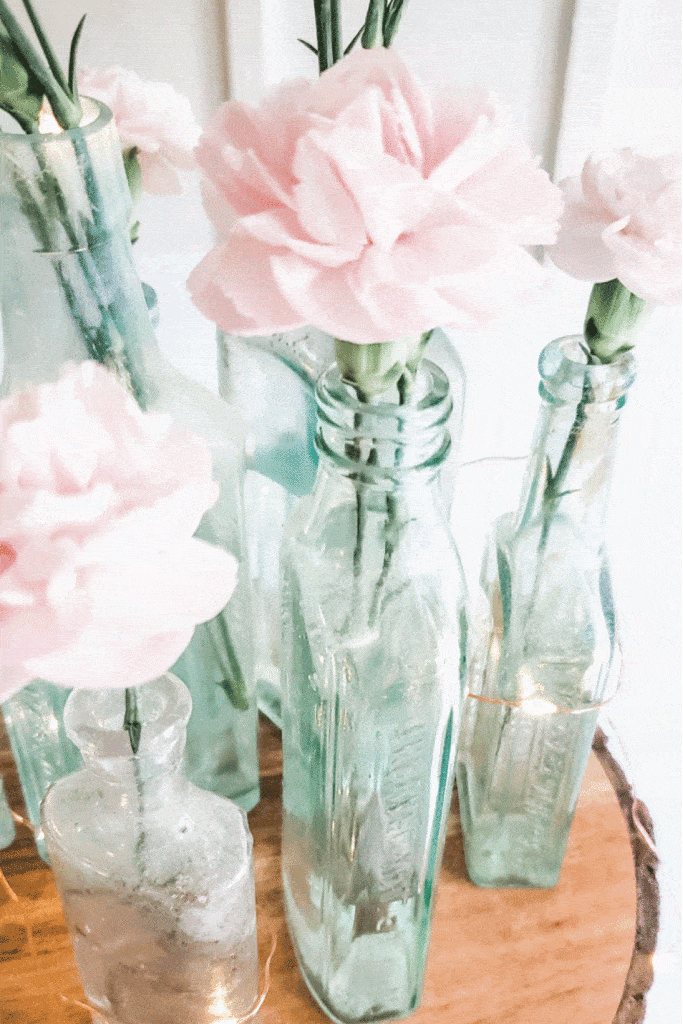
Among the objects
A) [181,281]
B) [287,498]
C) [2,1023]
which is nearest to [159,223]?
[181,281]

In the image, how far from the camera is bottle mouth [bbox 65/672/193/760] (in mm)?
308

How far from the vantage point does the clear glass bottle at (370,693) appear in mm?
303

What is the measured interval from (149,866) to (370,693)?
0.35ft

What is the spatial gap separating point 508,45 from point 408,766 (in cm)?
42

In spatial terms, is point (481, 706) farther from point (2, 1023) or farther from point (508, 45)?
point (508, 45)

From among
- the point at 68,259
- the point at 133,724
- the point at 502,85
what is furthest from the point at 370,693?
the point at 502,85

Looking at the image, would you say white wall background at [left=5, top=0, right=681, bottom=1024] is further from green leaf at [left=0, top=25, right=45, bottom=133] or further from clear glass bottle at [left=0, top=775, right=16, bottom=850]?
clear glass bottle at [left=0, top=775, right=16, bottom=850]

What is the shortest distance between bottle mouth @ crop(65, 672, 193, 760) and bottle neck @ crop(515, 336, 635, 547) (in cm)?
19

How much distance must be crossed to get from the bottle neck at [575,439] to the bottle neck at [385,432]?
3.6 inches

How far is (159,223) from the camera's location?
1.82 feet

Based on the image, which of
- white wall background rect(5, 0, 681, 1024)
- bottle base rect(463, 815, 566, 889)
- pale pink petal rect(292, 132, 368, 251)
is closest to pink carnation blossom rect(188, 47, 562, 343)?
pale pink petal rect(292, 132, 368, 251)

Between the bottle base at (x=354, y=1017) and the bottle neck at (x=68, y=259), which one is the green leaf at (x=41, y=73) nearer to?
the bottle neck at (x=68, y=259)

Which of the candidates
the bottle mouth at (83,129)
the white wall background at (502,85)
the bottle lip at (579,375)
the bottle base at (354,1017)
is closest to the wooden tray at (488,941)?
the bottle base at (354,1017)

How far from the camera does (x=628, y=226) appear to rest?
12.7 inches
